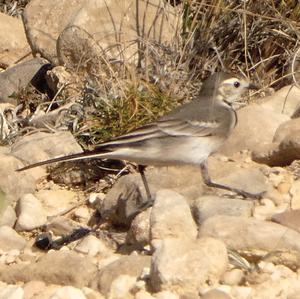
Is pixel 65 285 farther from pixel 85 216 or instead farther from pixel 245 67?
pixel 245 67

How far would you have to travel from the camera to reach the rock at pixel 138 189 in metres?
8.11

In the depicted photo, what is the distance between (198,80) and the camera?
33.9 feet

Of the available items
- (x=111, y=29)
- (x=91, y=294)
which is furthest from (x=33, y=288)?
(x=111, y=29)

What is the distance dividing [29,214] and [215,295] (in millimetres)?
2555

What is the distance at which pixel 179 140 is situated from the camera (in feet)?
27.7

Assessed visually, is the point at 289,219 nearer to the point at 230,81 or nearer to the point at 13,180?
the point at 230,81

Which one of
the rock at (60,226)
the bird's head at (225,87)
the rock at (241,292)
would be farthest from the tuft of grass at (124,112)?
the rock at (241,292)

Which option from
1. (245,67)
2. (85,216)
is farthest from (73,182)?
(245,67)

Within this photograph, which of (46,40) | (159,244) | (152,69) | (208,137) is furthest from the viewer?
(46,40)

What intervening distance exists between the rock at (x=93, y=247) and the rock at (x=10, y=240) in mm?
496

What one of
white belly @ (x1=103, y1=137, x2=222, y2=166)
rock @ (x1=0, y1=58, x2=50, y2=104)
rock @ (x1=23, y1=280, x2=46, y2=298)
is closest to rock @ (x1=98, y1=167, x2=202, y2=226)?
white belly @ (x1=103, y1=137, x2=222, y2=166)

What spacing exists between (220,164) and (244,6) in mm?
2152

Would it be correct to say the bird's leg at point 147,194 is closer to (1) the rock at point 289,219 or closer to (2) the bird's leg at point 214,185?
(2) the bird's leg at point 214,185

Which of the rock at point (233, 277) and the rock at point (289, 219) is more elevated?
the rock at point (233, 277)
